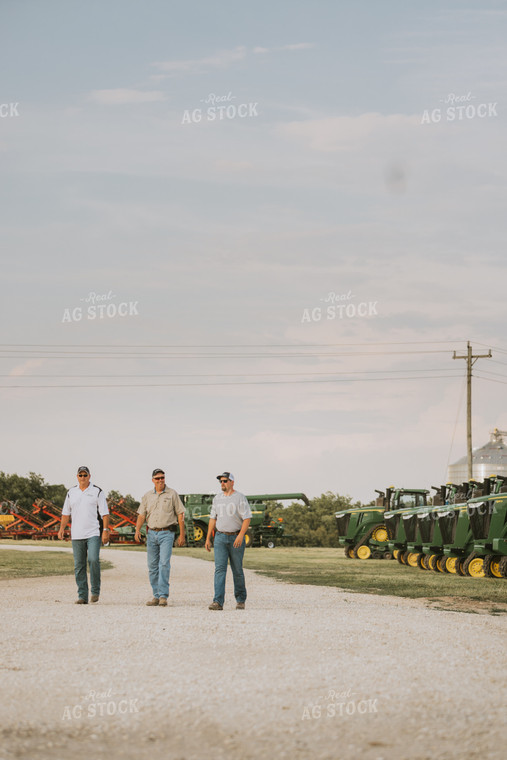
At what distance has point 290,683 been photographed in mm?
8109

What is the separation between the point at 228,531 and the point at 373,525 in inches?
858

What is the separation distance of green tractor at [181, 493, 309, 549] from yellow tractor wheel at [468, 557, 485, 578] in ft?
83.3

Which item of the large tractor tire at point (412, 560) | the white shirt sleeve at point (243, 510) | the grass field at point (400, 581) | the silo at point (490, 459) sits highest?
the silo at point (490, 459)

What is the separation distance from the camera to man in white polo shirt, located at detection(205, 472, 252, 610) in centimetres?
1352

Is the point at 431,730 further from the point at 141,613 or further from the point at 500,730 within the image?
the point at 141,613

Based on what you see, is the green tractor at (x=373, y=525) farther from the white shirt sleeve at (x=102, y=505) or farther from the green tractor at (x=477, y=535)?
the white shirt sleeve at (x=102, y=505)

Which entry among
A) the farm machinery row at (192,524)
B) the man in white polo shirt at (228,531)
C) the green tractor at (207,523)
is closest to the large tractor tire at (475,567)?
the man in white polo shirt at (228,531)

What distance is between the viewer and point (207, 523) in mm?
49344

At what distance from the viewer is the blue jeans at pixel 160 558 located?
13930 mm

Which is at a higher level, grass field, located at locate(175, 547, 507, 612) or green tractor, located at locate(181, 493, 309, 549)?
green tractor, located at locate(181, 493, 309, 549)

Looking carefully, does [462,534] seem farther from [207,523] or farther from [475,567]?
[207,523]

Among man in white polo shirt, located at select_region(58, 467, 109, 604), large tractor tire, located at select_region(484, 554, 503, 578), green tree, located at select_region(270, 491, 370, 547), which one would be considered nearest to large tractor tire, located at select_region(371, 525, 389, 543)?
large tractor tire, located at select_region(484, 554, 503, 578)

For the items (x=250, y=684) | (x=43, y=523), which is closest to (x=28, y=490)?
(x=43, y=523)

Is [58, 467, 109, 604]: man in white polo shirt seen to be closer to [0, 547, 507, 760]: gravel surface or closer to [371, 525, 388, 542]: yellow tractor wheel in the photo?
[0, 547, 507, 760]: gravel surface
